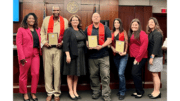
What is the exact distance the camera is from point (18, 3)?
4.58m

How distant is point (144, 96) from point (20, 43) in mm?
2548

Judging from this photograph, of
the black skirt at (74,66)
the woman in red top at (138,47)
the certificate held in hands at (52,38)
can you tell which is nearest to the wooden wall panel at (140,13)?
the woman in red top at (138,47)

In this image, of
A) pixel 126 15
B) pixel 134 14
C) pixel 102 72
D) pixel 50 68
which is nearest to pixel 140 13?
pixel 134 14

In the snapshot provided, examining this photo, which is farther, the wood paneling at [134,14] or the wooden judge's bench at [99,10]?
the wood paneling at [134,14]

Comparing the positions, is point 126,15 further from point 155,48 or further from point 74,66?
point 74,66

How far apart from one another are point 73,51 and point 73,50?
0.06 ft

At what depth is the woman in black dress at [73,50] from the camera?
280 cm

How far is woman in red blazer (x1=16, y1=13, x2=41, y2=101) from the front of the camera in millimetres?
2750

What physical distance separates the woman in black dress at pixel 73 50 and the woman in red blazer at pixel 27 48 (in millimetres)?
539

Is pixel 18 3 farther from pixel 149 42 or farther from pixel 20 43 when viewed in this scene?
pixel 149 42

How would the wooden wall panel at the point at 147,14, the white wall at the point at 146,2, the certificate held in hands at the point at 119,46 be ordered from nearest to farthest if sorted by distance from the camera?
the certificate held in hands at the point at 119,46 → the wooden wall panel at the point at 147,14 → the white wall at the point at 146,2

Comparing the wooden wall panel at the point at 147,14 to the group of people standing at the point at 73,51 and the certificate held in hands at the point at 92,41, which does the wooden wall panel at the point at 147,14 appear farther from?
the certificate held in hands at the point at 92,41

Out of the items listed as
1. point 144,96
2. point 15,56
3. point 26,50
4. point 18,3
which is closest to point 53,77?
point 26,50
